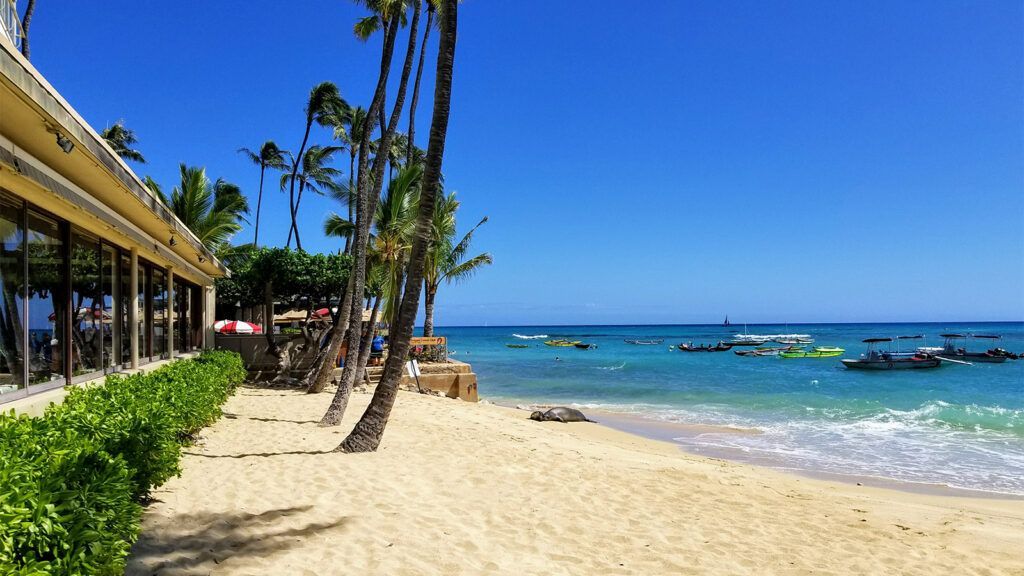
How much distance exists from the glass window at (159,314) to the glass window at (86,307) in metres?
3.69

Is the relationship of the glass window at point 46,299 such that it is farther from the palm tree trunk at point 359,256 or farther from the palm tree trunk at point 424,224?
the palm tree trunk at point 359,256

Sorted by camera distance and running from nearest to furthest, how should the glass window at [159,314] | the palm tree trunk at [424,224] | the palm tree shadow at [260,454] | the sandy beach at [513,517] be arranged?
the sandy beach at [513,517]
the palm tree shadow at [260,454]
the palm tree trunk at [424,224]
the glass window at [159,314]

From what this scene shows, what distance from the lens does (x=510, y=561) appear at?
191 inches

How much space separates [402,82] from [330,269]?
7064 millimetres

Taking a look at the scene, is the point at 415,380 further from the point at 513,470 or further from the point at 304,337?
the point at 513,470

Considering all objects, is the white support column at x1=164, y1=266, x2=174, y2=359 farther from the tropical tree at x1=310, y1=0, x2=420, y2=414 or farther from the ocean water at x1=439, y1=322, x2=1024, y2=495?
the ocean water at x1=439, y1=322, x2=1024, y2=495

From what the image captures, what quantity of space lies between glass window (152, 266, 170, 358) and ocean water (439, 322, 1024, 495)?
11874 millimetres

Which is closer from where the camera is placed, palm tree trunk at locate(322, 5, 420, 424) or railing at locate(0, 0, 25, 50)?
railing at locate(0, 0, 25, 50)

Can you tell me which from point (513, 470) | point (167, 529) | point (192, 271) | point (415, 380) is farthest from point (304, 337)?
point (167, 529)

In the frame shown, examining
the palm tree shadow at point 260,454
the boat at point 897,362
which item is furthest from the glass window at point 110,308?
the boat at point 897,362

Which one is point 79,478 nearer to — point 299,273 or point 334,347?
point 334,347

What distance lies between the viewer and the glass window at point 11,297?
525 cm

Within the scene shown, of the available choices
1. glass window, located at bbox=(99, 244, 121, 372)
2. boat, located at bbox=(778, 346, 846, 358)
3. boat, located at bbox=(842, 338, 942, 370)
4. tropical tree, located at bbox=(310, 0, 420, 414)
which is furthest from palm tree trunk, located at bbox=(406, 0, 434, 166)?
boat, located at bbox=(778, 346, 846, 358)

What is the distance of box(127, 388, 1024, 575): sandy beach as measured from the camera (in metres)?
4.73
